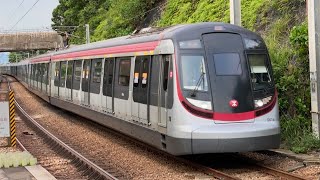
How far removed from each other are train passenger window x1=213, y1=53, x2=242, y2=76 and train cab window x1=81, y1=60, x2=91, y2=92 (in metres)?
7.81

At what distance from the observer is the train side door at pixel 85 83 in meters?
16.8

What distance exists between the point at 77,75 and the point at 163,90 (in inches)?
364

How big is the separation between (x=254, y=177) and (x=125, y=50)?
17.0ft

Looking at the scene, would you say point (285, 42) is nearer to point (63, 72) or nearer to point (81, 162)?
point (81, 162)

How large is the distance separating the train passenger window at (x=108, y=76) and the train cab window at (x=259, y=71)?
16.2ft

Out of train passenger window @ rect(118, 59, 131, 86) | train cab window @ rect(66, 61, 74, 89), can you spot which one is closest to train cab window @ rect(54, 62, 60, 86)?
train cab window @ rect(66, 61, 74, 89)

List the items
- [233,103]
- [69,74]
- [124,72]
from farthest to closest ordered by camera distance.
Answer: [69,74] < [124,72] < [233,103]

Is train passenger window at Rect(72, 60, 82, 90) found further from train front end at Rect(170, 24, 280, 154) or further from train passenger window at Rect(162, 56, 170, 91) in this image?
train front end at Rect(170, 24, 280, 154)

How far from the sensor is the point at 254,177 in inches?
362

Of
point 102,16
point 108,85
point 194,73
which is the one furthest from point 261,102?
point 102,16

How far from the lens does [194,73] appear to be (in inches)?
383

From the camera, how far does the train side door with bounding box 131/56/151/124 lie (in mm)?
11148

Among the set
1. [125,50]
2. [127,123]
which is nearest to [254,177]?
[127,123]

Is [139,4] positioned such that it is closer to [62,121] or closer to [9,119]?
[62,121]
